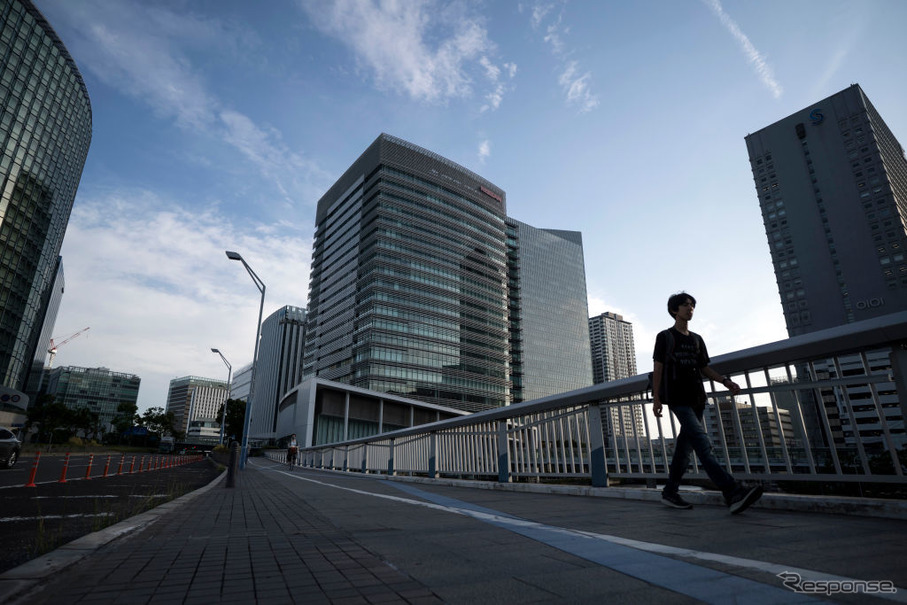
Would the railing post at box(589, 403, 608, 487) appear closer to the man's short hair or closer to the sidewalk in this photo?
the man's short hair

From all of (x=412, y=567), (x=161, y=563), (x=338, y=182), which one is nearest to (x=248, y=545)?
(x=161, y=563)

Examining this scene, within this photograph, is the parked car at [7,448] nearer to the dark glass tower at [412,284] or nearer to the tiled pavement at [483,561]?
the tiled pavement at [483,561]

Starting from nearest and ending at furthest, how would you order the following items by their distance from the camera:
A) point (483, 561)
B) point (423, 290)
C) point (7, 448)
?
1. point (483, 561)
2. point (7, 448)
3. point (423, 290)

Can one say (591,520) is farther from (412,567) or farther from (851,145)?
(851,145)

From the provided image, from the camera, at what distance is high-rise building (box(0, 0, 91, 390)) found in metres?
54.8

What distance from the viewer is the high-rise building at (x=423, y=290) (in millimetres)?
91188

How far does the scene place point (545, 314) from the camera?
5187 inches

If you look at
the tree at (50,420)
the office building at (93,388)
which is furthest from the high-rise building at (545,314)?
the office building at (93,388)

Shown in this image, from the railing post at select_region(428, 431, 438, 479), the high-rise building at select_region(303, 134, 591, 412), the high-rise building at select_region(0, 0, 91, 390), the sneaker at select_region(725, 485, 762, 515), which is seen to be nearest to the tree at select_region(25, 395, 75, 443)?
the high-rise building at select_region(0, 0, 91, 390)

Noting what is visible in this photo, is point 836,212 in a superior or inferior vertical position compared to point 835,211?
inferior

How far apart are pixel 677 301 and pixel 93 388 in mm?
222003

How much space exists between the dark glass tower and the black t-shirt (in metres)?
83.6

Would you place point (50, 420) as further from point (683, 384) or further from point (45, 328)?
point (683, 384)
